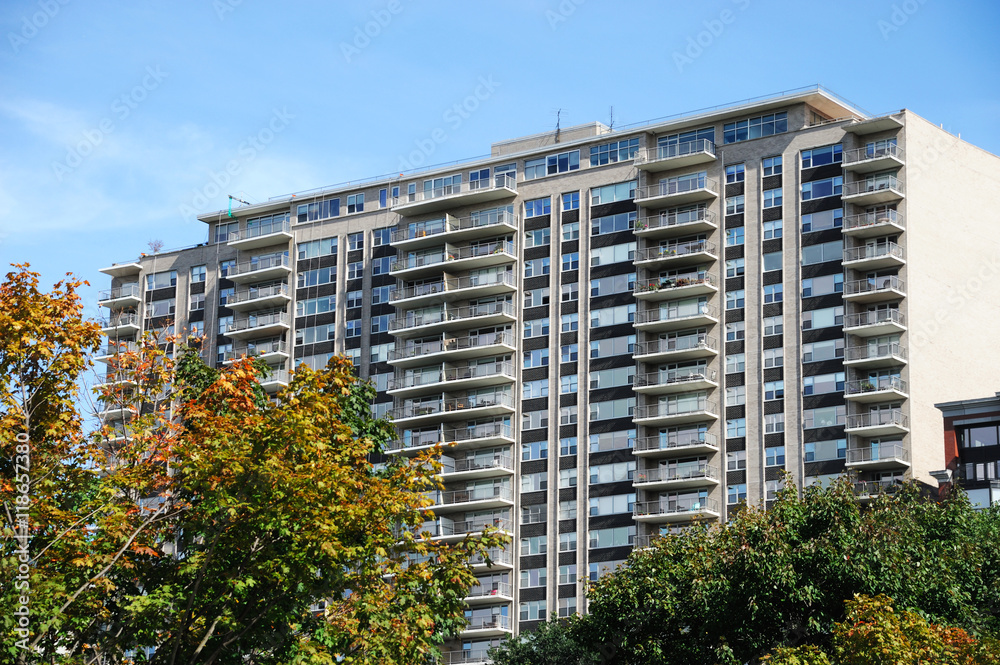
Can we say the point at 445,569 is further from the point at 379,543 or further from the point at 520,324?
the point at 520,324

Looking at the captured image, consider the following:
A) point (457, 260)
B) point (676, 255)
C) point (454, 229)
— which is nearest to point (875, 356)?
point (676, 255)

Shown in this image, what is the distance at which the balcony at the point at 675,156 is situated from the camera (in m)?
114

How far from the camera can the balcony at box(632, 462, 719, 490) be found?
10775cm

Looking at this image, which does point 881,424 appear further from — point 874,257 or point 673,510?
point 673,510

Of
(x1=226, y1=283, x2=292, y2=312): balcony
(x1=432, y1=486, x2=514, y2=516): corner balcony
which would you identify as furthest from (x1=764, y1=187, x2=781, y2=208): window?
(x1=226, y1=283, x2=292, y2=312): balcony

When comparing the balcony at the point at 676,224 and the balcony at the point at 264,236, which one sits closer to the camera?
the balcony at the point at 676,224

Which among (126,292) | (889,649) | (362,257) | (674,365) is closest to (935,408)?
(674,365)

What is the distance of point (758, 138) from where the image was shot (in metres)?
113

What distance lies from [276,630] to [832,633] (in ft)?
83.4

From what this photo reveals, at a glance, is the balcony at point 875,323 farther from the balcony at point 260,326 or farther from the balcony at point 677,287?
the balcony at point 260,326

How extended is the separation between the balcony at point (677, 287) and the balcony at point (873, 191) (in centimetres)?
1181

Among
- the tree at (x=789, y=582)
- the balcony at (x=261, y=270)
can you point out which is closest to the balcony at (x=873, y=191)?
the tree at (x=789, y=582)

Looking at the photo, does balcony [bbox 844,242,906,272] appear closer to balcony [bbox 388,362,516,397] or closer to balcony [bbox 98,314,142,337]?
balcony [bbox 388,362,516,397]

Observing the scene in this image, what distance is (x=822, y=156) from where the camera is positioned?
10969 cm
